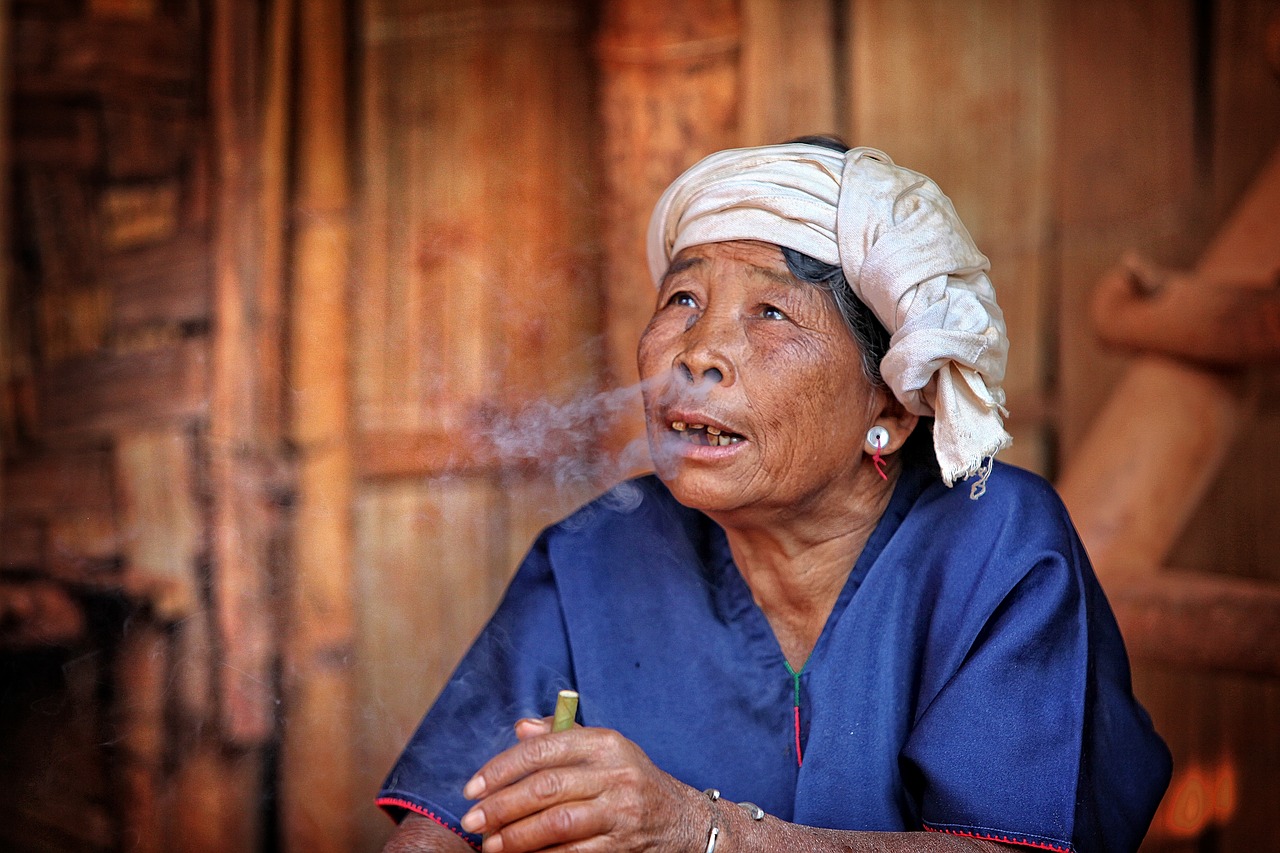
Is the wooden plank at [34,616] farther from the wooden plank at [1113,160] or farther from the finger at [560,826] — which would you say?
the wooden plank at [1113,160]

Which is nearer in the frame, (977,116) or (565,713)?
(565,713)

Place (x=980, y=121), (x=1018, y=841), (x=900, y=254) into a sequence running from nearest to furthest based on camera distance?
(x=1018, y=841), (x=900, y=254), (x=980, y=121)

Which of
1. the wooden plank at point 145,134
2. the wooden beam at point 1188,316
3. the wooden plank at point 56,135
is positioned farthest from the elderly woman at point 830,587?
the wooden plank at point 56,135

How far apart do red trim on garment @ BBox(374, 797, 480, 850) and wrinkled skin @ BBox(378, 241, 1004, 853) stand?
0.01 m

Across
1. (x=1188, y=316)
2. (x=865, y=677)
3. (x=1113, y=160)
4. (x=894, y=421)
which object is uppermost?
(x=1113, y=160)

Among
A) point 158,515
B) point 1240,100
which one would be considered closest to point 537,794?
point 158,515

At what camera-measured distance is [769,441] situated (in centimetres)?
197

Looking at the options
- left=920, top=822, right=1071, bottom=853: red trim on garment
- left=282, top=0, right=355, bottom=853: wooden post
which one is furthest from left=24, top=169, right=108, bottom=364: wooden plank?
left=920, top=822, right=1071, bottom=853: red trim on garment

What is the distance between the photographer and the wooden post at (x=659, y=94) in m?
3.89

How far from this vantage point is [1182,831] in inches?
142

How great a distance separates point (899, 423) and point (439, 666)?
2.29 metres

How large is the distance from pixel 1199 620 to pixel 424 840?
176 cm

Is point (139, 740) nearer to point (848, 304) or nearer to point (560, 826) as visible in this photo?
point (560, 826)

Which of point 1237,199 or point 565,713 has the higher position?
point 1237,199
